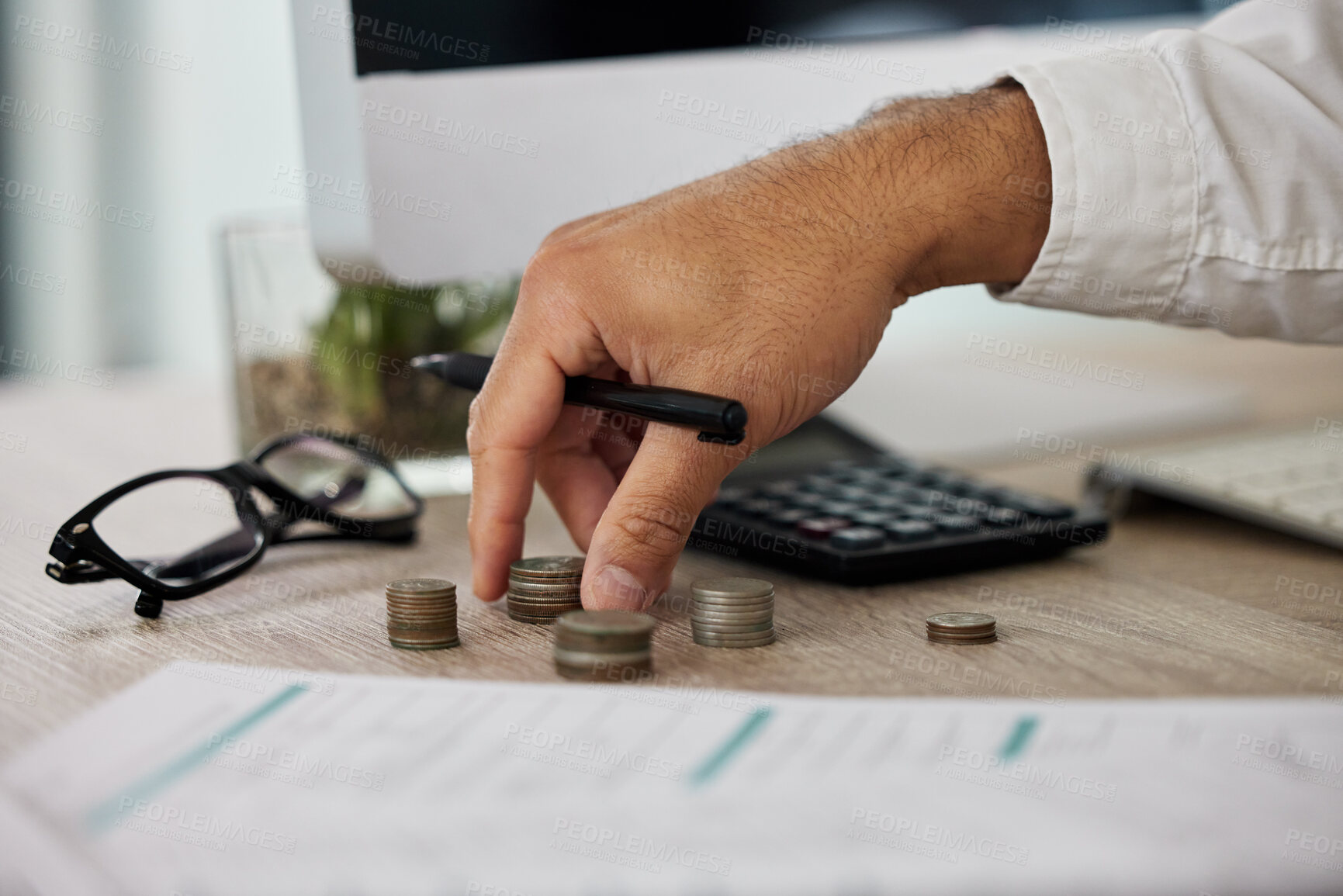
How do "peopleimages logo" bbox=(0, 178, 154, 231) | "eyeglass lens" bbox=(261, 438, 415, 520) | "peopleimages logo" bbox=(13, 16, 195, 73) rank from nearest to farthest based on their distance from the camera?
"eyeglass lens" bbox=(261, 438, 415, 520)
"peopleimages logo" bbox=(13, 16, 195, 73)
"peopleimages logo" bbox=(0, 178, 154, 231)

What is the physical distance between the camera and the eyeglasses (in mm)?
608

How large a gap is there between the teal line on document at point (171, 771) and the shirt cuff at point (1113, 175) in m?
0.45

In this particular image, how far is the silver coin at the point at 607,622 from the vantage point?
48 centimetres

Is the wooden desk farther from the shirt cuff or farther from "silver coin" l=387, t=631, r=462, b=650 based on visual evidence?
the shirt cuff

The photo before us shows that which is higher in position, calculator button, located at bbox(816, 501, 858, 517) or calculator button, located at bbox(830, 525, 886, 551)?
calculator button, located at bbox(830, 525, 886, 551)

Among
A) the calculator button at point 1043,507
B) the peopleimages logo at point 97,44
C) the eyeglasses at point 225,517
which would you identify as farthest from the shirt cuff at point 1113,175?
the peopleimages logo at point 97,44

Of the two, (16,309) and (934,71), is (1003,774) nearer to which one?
(934,71)

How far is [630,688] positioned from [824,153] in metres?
0.32

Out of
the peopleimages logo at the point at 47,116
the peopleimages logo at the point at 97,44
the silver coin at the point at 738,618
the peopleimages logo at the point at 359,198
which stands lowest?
the silver coin at the point at 738,618

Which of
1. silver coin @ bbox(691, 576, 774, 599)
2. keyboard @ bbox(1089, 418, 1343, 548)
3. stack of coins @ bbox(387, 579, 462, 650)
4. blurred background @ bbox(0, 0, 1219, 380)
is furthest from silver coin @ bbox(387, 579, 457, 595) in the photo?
blurred background @ bbox(0, 0, 1219, 380)

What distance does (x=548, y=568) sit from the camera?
1.95 feet

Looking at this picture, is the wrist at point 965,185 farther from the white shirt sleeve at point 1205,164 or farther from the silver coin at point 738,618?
the silver coin at point 738,618

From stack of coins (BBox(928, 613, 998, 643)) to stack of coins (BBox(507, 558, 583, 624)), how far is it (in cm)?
18

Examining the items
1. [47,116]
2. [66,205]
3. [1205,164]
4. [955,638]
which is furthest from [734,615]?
[66,205]
